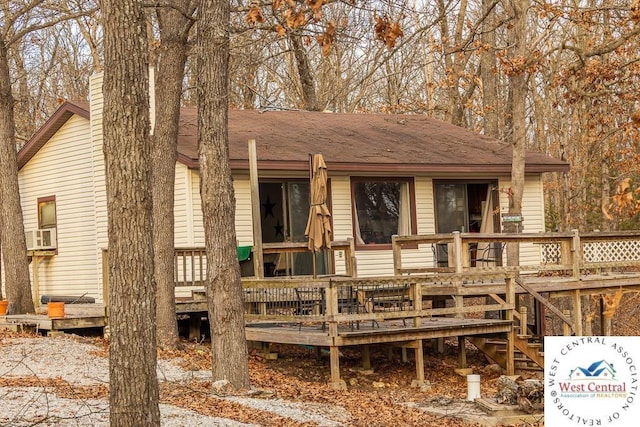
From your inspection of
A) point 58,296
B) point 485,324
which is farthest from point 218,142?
point 58,296

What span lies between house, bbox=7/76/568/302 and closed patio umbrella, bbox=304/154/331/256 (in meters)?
3.25

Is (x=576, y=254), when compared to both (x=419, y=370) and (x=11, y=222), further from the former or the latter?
(x=11, y=222)

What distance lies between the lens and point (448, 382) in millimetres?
14805

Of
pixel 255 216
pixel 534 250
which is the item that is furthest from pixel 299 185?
pixel 534 250

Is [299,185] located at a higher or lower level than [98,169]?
Result: lower

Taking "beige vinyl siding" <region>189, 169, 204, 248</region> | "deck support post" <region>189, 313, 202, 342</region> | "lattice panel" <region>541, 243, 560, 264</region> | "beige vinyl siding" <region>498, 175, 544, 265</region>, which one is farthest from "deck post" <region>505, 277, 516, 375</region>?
"lattice panel" <region>541, 243, 560, 264</region>

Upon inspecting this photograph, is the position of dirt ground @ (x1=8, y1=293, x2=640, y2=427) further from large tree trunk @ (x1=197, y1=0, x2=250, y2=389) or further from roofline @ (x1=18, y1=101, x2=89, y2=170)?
roofline @ (x1=18, y1=101, x2=89, y2=170)

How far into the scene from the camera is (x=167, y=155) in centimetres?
1514

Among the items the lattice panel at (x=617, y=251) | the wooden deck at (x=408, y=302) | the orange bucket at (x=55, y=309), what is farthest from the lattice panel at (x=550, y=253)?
the orange bucket at (x=55, y=309)

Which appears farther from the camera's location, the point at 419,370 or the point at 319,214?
the point at 319,214

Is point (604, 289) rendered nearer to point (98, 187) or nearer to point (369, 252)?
point (369, 252)

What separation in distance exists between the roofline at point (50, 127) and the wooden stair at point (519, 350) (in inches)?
378

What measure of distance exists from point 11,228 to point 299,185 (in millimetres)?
5448

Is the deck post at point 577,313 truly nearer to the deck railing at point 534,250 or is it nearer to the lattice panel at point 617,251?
the deck railing at point 534,250
